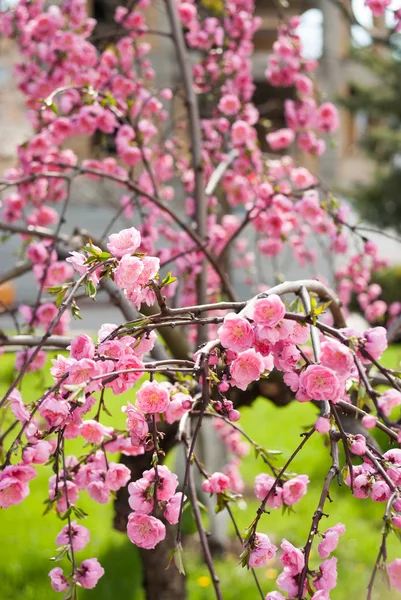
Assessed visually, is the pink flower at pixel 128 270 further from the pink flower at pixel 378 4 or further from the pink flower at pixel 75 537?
the pink flower at pixel 378 4

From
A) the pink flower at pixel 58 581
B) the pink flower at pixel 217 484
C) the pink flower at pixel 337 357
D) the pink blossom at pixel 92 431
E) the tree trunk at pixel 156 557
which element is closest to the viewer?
the pink flower at pixel 337 357

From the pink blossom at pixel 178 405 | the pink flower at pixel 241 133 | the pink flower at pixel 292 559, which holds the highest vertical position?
the pink flower at pixel 241 133

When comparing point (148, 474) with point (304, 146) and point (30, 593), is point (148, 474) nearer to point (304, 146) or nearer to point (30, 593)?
point (30, 593)

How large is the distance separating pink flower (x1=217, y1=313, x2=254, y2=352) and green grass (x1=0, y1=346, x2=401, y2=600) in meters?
1.71

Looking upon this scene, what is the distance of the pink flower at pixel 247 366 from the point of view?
1011 millimetres

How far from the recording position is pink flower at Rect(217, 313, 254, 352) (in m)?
0.99

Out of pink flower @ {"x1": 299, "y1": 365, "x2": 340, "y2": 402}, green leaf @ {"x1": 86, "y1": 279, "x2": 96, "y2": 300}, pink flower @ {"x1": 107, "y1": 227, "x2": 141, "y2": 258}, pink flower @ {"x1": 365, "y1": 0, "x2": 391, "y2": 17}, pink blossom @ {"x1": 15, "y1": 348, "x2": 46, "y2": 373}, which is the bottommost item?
pink flower @ {"x1": 299, "y1": 365, "x2": 340, "y2": 402}

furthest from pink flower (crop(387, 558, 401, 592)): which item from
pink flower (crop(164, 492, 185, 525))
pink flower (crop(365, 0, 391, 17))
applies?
pink flower (crop(365, 0, 391, 17))

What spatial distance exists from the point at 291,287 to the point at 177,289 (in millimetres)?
1813

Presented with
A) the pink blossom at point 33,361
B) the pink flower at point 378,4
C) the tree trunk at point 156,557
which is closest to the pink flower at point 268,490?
the tree trunk at point 156,557

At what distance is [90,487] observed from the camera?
1438 millimetres

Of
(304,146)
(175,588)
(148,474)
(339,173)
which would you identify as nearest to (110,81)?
(304,146)

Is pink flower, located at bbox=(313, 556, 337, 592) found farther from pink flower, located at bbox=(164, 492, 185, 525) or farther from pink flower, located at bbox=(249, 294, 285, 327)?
pink flower, located at bbox=(249, 294, 285, 327)

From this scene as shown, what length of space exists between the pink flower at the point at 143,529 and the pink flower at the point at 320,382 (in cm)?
34
